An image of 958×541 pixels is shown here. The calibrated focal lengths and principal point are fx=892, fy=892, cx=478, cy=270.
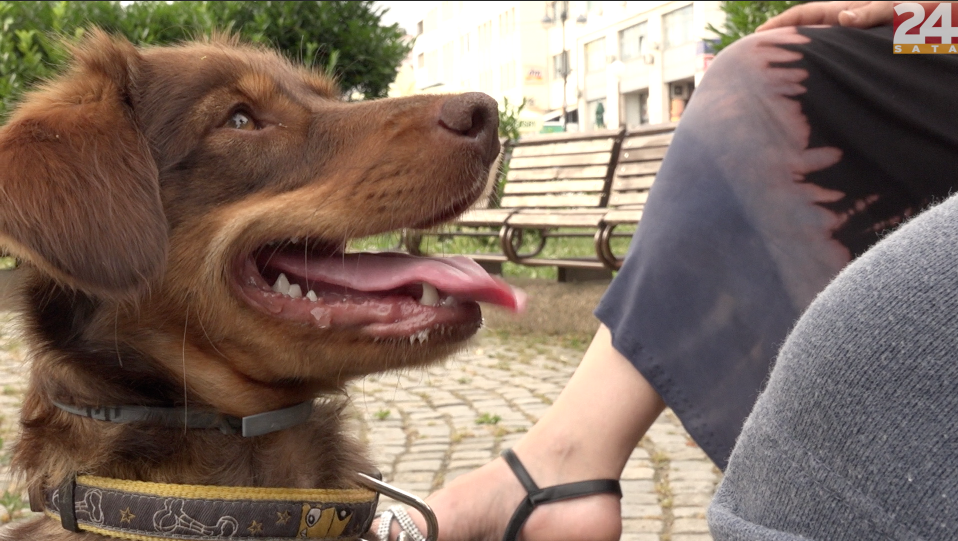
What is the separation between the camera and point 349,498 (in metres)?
2.13

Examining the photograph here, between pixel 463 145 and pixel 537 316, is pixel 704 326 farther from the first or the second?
pixel 537 316

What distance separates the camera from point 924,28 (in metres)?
2.75

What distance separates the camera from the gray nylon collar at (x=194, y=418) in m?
2.05

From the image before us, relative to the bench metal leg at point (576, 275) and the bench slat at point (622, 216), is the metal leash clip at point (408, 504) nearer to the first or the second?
the bench slat at point (622, 216)

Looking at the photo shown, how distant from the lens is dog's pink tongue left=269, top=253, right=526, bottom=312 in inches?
83.2

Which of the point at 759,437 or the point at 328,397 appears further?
the point at 328,397

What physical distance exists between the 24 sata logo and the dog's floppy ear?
2.05 m

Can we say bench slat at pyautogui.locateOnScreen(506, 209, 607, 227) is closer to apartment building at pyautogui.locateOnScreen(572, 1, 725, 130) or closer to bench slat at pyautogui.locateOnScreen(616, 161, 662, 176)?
bench slat at pyautogui.locateOnScreen(616, 161, 662, 176)

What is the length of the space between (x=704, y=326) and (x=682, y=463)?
202 centimetres

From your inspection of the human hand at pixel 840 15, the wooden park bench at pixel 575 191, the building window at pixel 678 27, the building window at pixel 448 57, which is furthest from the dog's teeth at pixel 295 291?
the building window at pixel 448 57

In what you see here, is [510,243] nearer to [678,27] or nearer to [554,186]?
[554,186]

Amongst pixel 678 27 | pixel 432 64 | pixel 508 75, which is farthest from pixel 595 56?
pixel 432 64

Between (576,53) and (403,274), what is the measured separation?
2685 inches

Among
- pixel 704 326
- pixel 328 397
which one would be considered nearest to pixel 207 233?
pixel 328 397
